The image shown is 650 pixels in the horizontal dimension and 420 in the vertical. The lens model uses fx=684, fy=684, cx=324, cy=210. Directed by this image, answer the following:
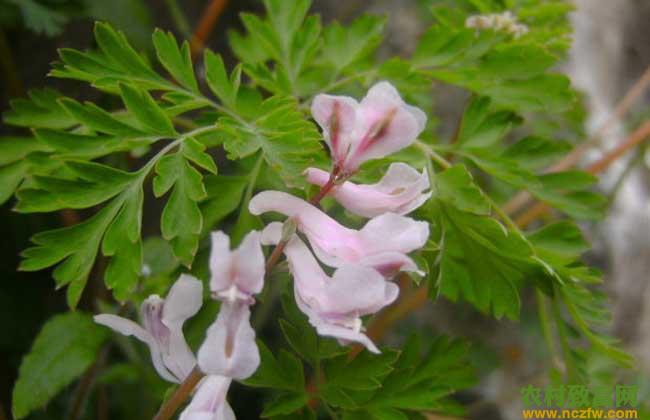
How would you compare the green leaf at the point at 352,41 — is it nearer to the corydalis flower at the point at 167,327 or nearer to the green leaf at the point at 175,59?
the green leaf at the point at 175,59

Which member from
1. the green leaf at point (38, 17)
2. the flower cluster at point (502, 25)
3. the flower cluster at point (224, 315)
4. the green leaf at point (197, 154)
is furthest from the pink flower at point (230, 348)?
the green leaf at point (38, 17)

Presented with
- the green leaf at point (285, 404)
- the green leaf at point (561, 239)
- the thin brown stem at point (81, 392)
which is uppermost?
the green leaf at point (561, 239)

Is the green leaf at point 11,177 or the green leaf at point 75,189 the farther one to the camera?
the green leaf at point 11,177

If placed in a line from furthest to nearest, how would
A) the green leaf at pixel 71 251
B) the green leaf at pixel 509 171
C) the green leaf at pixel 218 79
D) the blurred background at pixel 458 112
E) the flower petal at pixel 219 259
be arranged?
the blurred background at pixel 458 112 < the green leaf at pixel 509 171 < the green leaf at pixel 218 79 < the green leaf at pixel 71 251 < the flower petal at pixel 219 259

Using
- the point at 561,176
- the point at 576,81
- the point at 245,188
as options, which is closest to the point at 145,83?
the point at 245,188

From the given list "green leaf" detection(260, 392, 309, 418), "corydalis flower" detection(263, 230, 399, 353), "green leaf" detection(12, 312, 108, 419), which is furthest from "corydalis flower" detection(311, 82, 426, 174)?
"green leaf" detection(12, 312, 108, 419)

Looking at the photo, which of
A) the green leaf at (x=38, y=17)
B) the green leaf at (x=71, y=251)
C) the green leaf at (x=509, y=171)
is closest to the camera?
the green leaf at (x=71, y=251)

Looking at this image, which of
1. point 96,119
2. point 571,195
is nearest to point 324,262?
point 96,119

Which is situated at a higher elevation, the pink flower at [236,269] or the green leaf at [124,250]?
the pink flower at [236,269]

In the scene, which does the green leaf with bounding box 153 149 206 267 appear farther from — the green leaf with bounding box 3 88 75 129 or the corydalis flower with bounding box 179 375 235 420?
the green leaf with bounding box 3 88 75 129
